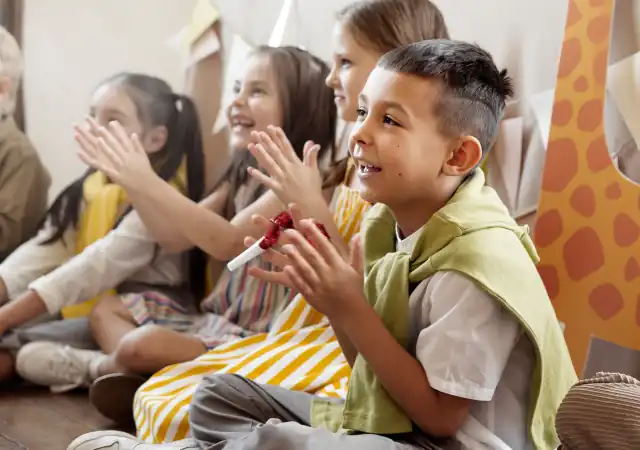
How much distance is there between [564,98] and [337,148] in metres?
0.51

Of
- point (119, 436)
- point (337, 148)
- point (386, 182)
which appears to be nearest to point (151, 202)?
point (337, 148)

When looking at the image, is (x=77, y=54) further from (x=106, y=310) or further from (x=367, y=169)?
(x=367, y=169)

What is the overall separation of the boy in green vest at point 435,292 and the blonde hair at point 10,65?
1.26 meters

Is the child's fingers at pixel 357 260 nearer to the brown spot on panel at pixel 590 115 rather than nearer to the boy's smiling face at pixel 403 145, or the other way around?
the boy's smiling face at pixel 403 145

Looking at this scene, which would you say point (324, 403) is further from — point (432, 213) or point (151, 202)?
point (151, 202)

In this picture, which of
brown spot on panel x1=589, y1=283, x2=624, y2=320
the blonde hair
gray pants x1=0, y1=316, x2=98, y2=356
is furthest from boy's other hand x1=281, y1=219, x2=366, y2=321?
the blonde hair

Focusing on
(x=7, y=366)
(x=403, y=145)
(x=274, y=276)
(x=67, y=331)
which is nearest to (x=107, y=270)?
(x=67, y=331)

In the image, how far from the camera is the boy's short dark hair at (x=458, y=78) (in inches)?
35.3

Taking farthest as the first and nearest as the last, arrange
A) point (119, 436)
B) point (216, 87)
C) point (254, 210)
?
point (216, 87)
point (254, 210)
point (119, 436)

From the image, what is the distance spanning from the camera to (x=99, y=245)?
1728mm

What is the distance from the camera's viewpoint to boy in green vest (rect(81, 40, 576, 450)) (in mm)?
824

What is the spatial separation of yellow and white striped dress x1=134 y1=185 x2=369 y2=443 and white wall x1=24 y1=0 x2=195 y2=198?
29.6 inches

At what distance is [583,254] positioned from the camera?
1.20m

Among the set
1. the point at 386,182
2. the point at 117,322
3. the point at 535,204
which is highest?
the point at 386,182
